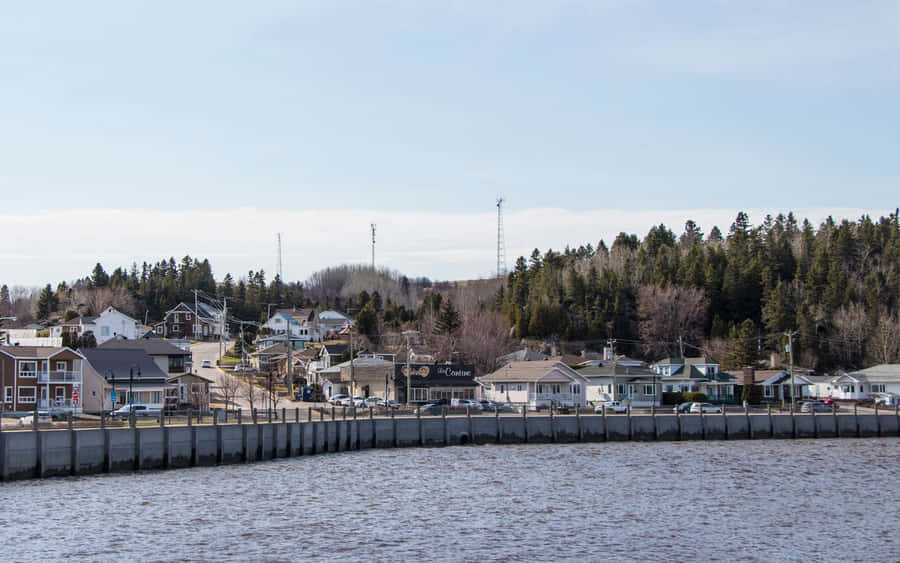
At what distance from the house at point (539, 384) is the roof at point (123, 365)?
35507 mm

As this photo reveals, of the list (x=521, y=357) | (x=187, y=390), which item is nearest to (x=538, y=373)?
(x=521, y=357)

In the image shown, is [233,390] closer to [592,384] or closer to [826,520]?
[592,384]

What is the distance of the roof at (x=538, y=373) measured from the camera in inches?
3925

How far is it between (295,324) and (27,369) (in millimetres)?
93204

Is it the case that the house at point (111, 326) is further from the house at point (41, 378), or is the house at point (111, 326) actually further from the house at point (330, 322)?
the house at point (41, 378)

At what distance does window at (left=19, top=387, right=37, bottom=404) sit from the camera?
264 ft

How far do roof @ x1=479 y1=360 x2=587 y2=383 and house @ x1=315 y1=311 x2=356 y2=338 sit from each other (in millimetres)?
78658

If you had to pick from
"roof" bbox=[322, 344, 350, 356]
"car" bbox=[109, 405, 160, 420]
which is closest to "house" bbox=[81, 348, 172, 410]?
"car" bbox=[109, 405, 160, 420]

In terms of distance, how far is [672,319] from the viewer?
142 meters

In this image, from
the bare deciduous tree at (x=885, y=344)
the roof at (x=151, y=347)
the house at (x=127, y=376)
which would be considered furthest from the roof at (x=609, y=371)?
the house at (x=127, y=376)

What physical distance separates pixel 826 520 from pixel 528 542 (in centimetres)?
1351

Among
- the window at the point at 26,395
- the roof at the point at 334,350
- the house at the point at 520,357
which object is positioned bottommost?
the window at the point at 26,395

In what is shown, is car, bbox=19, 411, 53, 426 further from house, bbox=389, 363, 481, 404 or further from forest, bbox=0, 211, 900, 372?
forest, bbox=0, 211, 900, 372

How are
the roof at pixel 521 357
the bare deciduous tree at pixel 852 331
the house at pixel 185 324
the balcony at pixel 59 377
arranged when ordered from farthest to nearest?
the house at pixel 185 324
the bare deciduous tree at pixel 852 331
the roof at pixel 521 357
the balcony at pixel 59 377
